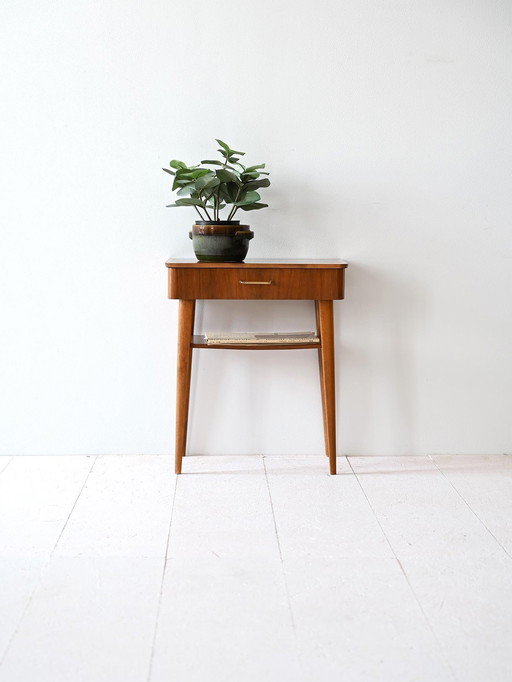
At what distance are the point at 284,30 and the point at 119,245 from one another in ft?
3.59

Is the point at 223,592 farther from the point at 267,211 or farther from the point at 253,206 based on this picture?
the point at 267,211

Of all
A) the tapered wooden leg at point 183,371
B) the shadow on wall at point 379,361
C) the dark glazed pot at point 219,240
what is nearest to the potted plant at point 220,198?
the dark glazed pot at point 219,240

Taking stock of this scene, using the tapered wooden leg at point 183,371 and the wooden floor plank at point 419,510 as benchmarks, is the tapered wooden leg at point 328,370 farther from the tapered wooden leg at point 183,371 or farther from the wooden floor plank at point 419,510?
the tapered wooden leg at point 183,371

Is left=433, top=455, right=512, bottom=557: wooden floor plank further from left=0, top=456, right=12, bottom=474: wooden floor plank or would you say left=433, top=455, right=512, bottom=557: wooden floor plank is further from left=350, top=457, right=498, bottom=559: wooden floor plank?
left=0, top=456, right=12, bottom=474: wooden floor plank

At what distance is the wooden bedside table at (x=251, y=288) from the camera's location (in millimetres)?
3207

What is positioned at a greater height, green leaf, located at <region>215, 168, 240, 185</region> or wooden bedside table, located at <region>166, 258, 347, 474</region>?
green leaf, located at <region>215, 168, 240, 185</region>

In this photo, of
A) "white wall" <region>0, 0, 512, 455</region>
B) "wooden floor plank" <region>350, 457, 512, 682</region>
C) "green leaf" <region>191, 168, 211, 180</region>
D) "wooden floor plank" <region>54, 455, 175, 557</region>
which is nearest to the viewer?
"wooden floor plank" <region>350, 457, 512, 682</region>

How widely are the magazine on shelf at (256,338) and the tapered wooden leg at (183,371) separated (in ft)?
0.28

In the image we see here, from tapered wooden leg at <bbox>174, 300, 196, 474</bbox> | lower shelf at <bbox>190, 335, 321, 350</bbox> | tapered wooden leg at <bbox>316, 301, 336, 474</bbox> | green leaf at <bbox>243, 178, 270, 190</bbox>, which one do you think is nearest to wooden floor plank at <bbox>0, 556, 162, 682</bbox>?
tapered wooden leg at <bbox>174, 300, 196, 474</bbox>

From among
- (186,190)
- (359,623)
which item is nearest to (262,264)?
(186,190)

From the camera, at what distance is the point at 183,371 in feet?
10.9

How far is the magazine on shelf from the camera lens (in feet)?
10.6

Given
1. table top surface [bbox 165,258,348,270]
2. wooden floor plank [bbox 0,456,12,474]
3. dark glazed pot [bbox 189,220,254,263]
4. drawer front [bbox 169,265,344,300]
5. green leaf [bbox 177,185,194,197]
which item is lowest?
wooden floor plank [bbox 0,456,12,474]

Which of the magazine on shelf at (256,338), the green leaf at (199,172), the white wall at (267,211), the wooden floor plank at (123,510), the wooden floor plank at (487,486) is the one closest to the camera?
the wooden floor plank at (123,510)
